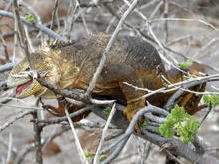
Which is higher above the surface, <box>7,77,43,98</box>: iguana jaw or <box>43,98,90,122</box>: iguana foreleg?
<box>7,77,43,98</box>: iguana jaw

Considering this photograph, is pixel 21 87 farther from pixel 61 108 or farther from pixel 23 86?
pixel 61 108

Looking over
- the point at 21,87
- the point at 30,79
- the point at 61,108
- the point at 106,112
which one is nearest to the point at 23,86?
the point at 21,87

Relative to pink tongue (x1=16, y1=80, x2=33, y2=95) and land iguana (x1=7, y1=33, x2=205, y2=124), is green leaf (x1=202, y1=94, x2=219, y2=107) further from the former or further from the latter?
pink tongue (x1=16, y1=80, x2=33, y2=95)

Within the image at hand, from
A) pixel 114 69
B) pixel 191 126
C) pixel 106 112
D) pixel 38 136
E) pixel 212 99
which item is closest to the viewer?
pixel 191 126

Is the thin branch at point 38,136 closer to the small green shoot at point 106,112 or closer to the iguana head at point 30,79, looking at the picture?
the iguana head at point 30,79

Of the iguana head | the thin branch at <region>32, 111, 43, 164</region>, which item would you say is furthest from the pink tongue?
the thin branch at <region>32, 111, 43, 164</region>

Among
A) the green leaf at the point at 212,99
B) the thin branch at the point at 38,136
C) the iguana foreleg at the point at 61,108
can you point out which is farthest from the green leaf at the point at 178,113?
the thin branch at the point at 38,136

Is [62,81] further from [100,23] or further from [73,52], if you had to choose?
[100,23]

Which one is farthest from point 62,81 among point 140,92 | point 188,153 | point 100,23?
point 100,23
